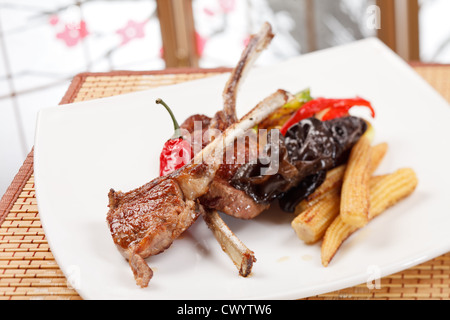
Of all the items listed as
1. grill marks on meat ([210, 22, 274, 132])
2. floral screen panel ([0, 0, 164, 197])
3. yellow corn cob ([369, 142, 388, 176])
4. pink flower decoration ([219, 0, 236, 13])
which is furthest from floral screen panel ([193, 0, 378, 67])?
grill marks on meat ([210, 22, 274, 132])

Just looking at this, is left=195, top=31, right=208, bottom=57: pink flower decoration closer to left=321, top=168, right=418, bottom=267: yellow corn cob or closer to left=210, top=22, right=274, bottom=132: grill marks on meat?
left=210, top=22, right=274, bottom=132: grill marks on meat

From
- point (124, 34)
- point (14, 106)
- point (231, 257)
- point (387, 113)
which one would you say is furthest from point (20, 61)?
point (231, 257)

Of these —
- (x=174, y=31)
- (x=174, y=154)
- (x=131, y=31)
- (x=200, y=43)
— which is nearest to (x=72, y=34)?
(x=131, y=31)

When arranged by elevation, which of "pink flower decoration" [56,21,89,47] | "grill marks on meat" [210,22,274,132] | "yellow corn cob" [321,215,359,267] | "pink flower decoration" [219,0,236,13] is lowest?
"yellow corn cob" [321,215,359,267]

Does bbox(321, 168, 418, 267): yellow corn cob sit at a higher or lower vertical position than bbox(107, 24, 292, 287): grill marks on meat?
lower

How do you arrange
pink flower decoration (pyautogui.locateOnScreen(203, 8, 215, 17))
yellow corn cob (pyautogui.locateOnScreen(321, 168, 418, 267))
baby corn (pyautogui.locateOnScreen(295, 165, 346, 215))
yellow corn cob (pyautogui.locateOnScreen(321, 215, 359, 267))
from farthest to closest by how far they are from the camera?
pink flower decoration (pyautogui.locateOnScreen(203, 8, 215, 17)) < baby corn (pyautogui.locateOnScreen(295, 165, 346, 215)) < yellow corn cob (pyautogui.locateOnScreen(321, 168, 418, 267)) < yellow corn cob (pyautogui.locateOnScreen(321, 215, 359, 267))

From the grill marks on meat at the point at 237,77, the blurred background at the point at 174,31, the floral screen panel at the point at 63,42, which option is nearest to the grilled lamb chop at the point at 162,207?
the grill marks on meat at the point at 237,77
